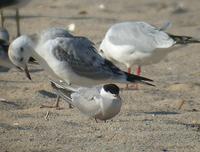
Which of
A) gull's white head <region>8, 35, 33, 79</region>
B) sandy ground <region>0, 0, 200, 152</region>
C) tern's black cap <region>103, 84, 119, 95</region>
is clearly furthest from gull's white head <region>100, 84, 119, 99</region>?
gull's white head <region>8, 35, 33, 79</region>

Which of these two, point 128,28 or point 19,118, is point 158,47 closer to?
point 128,28

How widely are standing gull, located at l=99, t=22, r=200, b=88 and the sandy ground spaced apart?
41 cm

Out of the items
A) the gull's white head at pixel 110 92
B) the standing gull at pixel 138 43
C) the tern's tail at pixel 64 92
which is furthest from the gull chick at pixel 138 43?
the gull's white head at pixel 110 92

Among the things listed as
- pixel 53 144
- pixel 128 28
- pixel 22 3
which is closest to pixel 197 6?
pixel 22 3

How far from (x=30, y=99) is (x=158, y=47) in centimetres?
188

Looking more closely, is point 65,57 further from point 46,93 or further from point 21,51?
point 46,93

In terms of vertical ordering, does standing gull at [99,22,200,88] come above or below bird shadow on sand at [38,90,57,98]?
above

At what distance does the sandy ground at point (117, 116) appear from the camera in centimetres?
593

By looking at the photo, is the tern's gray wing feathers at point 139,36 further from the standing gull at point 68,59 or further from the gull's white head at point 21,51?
the gull's white head at point 21,51

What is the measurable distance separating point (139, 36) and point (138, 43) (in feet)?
0.31

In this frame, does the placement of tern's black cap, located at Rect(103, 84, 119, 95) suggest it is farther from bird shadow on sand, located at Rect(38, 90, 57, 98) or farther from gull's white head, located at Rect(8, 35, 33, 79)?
bird shadow on sand, located at Rect(38, 90, 57, 98)

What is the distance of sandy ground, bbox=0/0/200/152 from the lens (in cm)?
593

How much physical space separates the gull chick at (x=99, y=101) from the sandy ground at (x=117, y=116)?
10 cm

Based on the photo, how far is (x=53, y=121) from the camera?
6.83 meters
